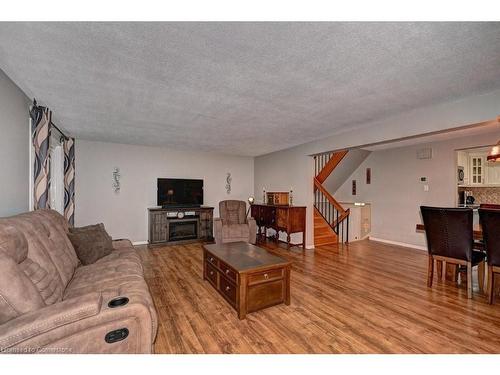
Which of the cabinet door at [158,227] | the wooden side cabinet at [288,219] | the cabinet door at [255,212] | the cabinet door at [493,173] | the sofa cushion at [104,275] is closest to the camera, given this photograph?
the sofa cushion at [104,275]

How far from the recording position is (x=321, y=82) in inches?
82.7

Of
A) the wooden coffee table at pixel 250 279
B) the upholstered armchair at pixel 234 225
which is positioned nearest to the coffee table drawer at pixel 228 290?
the wooden coffee table at pixel 250 279

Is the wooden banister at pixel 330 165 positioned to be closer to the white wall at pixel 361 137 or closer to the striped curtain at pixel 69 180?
the white wall at pixel 361 137

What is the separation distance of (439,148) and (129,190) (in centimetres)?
684

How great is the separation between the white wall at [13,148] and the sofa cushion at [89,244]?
1.89 ft

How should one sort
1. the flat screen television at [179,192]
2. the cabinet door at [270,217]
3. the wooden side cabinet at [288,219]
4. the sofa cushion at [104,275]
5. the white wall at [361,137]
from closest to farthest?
1. the sofa cushion at [104,275]
2. the white wall at [361,137]
3. the wooden side cabinet at [288,219]
4. the cabinet door at [270,217]
5. the flat screen television at [179,192]

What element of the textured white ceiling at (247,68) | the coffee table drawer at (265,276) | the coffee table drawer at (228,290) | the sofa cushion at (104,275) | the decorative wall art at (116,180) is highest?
the textured white ceiling at (247,68)

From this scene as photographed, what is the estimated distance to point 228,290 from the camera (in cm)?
240

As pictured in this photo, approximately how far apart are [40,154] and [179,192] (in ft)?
9.94

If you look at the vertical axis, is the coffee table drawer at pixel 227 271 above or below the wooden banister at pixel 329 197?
below

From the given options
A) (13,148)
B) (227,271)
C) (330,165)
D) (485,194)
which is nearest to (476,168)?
(485,194)

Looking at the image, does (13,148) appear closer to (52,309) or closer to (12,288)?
(12,288)

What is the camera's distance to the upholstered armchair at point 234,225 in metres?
4.61
